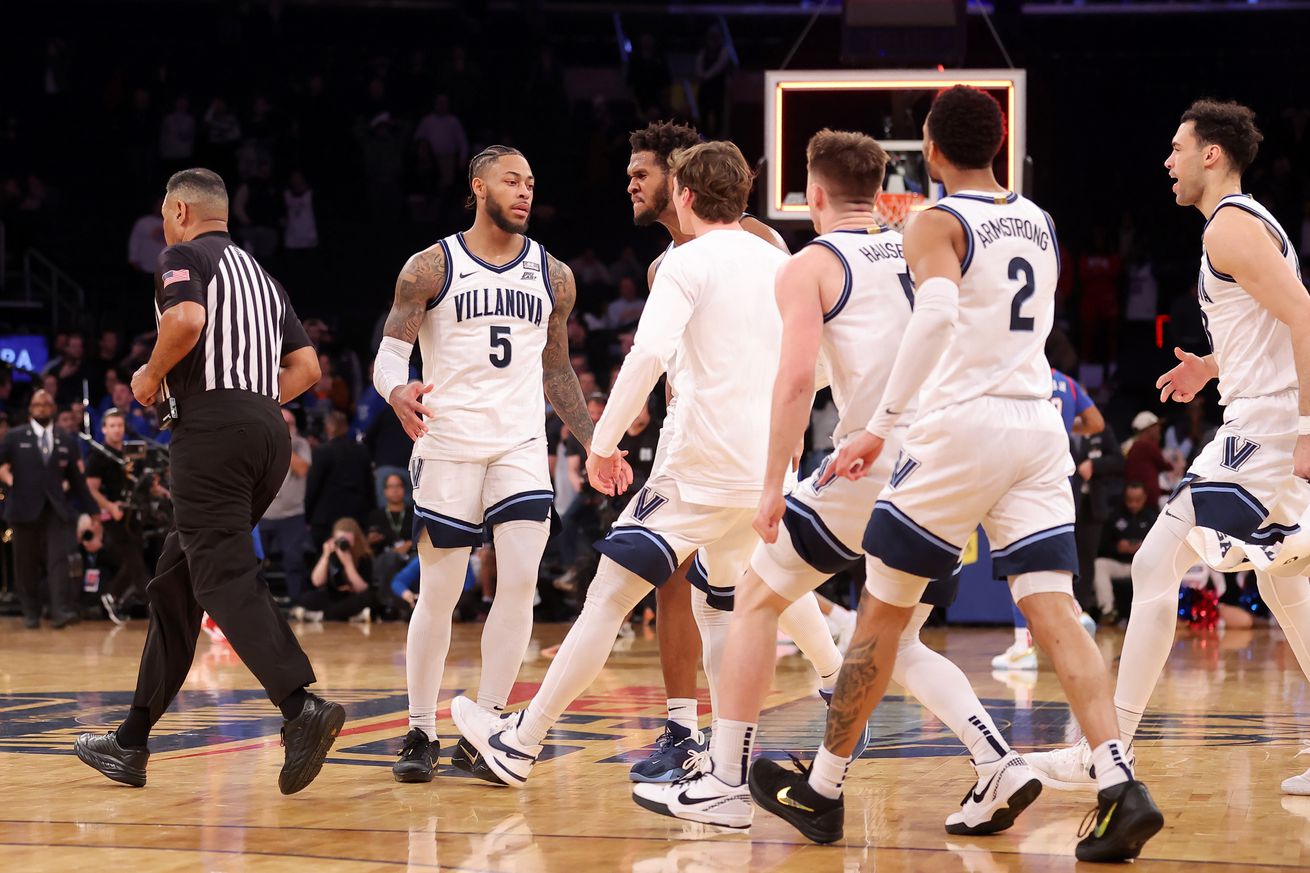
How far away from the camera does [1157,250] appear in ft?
66.1

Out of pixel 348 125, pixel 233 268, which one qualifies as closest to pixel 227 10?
pixel 348 125

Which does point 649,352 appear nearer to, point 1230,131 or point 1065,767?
point 1065,767

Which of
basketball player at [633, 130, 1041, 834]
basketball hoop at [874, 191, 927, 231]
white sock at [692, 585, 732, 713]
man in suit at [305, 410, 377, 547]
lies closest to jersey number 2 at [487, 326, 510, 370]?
white sock at [692, 585, 732, 713]

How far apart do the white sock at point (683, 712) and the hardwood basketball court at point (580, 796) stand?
30 centimetres

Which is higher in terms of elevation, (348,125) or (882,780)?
(348,125)

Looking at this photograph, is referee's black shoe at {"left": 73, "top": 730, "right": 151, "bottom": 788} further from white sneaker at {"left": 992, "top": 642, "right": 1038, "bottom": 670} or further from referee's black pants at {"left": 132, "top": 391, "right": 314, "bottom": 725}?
white sneaker at {"left": 992, "top": 642, "right": 1038, "bottom": 670}

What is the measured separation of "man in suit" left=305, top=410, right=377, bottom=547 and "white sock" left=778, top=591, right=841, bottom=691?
996 centimetres

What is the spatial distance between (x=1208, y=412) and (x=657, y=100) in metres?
7.96

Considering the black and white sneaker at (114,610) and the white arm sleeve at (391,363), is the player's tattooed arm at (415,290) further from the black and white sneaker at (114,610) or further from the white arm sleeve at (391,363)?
the black and white sneaker at (114,610)

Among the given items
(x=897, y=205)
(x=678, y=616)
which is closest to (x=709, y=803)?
(x=678, y=616)

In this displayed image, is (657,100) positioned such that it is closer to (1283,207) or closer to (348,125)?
(348,125)

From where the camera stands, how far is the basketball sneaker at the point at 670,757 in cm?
545

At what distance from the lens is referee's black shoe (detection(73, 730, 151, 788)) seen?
17.9ft

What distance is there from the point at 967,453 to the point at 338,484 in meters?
11.3
